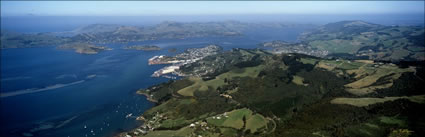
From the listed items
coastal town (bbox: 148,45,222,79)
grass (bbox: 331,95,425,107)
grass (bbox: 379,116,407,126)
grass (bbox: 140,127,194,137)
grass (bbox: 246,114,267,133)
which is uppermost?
coastal town (bbox: 148,45,222,79)

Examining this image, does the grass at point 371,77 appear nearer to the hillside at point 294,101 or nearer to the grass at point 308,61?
the hillside at point 294,101

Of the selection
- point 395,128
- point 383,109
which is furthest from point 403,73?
point 395,128

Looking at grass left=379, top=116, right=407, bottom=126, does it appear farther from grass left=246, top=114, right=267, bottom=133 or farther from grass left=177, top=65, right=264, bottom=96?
grass left=177, top=65, right=264, bottom=96

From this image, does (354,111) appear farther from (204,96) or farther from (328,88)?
(204,96)

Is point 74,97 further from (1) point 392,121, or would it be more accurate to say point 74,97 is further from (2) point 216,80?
(1) point 392,121

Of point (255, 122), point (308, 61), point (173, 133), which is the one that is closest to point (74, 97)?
point (173, 133)

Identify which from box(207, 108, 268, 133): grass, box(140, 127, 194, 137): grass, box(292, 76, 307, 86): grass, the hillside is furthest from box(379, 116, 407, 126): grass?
box(140, 127, 194, 137): grass
